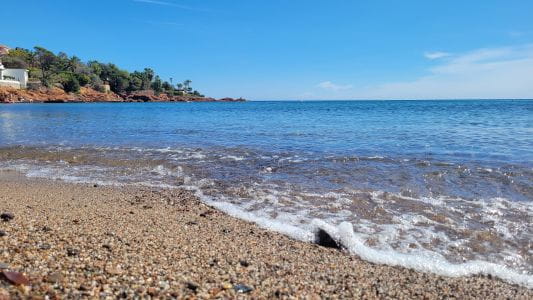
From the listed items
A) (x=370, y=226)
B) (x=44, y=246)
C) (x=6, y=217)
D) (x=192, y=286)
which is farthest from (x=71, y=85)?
(x=192, y=286)

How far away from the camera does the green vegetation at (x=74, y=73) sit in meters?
112

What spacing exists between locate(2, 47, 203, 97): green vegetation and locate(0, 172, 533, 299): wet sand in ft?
385

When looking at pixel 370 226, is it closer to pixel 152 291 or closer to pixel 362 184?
pixel 362 184

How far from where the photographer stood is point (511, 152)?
49.4 ft

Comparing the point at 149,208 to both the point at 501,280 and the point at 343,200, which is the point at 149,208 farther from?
the point at 501,280

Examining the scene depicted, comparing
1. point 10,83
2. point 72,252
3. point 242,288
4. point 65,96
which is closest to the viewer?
point 242,288

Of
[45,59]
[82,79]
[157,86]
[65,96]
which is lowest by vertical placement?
[65,96]

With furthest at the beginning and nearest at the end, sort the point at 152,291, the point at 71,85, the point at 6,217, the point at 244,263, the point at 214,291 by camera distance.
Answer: the point at 71,85 < the point at 6,217 < the point at 244,263 < the point at 214,291 < the point at 152,291

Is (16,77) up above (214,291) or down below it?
above

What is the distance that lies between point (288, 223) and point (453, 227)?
10.3 feet

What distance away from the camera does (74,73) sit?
124250 millimetres

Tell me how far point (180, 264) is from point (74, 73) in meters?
139

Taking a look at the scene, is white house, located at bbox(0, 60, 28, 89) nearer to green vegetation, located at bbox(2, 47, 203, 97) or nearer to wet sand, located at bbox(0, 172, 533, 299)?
green vegetation, located at bbox(2, 47, 203, 97)

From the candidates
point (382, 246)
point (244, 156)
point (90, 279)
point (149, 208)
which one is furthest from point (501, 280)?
point (244, 156)
